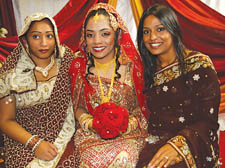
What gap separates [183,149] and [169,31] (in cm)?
74

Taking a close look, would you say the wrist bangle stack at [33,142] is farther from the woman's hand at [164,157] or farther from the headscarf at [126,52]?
the woman's hand at [164,157]

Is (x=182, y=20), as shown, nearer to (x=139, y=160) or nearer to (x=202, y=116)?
(x=202, y=116)

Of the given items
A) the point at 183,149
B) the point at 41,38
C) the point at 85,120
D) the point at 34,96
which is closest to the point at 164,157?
the point at 183,149

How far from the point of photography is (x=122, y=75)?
1.86 metres

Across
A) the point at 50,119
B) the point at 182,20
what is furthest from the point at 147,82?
the point at 182,20

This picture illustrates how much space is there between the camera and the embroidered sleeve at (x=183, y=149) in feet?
4.84

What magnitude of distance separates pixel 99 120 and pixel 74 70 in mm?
506

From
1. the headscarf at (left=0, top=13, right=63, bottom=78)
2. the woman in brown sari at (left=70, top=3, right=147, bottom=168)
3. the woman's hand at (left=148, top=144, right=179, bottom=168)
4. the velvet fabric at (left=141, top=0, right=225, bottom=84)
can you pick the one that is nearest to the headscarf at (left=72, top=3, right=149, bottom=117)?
the woman in brown sari at (left=70, top=3, right=147, bottom=168)

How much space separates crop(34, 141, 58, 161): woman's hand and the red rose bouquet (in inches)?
13.9

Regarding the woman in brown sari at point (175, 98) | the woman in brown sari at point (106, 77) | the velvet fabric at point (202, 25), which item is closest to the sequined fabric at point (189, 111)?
the woman in brown sari at point (175, 98)

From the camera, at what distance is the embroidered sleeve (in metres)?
1.48

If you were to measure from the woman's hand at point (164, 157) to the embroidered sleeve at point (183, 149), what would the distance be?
24mm

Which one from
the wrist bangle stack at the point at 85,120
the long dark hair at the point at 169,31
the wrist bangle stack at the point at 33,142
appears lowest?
the wrist bangle stack at the point at 33,142

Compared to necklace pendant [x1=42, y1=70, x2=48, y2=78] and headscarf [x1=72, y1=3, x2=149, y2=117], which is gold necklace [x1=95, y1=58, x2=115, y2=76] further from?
necklace pendant [x1=42, y1=70, x2=48, y2=78]
